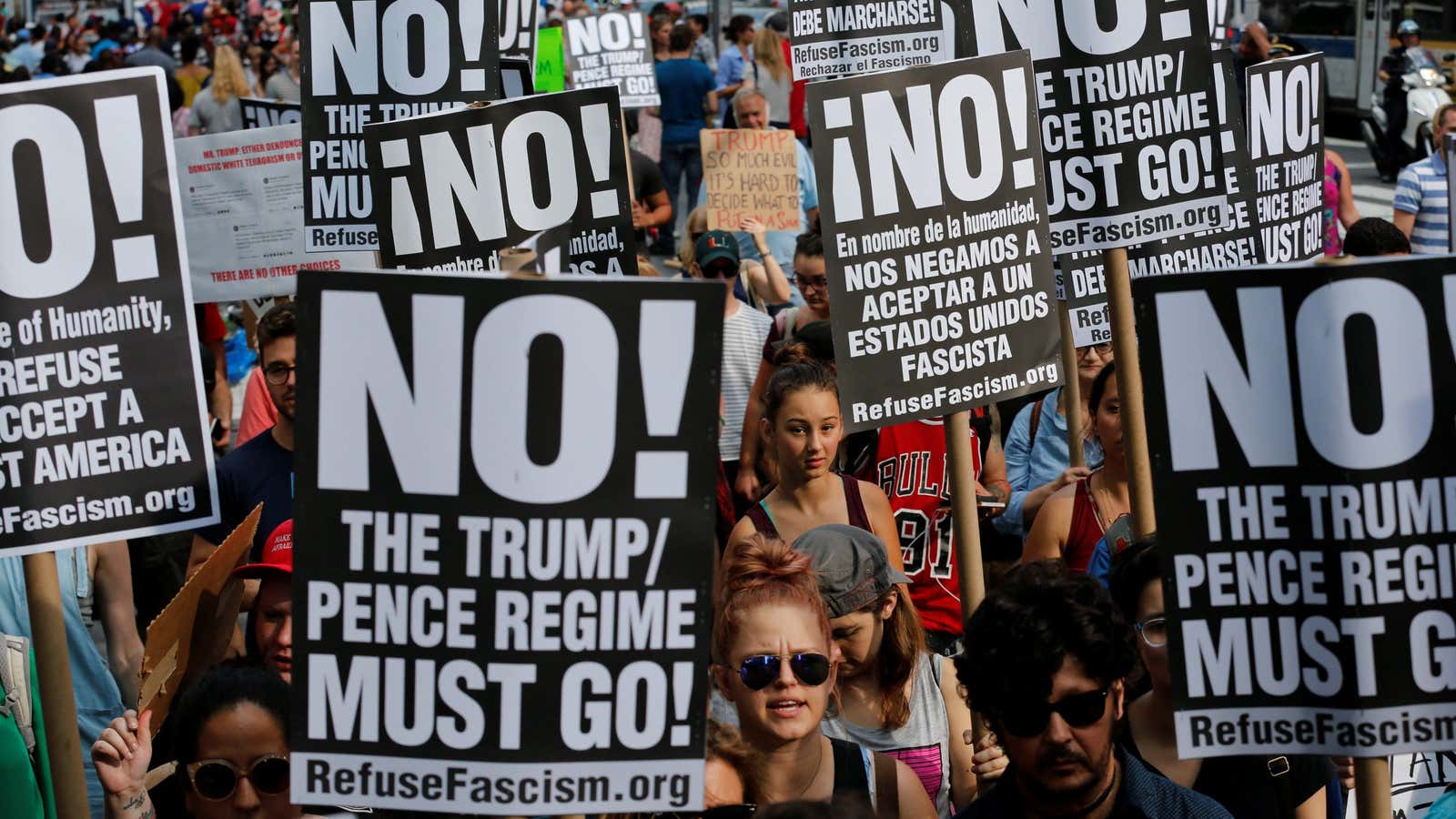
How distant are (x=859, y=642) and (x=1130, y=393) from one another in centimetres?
96

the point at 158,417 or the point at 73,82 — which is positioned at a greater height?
the point at 73,82

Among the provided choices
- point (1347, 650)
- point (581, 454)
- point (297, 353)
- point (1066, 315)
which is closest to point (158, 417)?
point (297, 353)

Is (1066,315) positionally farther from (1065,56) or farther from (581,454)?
(581,454)

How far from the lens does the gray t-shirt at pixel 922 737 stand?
4.71m

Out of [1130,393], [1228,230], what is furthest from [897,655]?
[1228,230]

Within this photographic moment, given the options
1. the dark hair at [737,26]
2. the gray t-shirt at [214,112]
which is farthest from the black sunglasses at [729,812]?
the dark hair at [737,26]

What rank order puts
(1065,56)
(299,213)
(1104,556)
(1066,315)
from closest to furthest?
(1104,556)
(1065,56)
(1066,315)
(299,213)

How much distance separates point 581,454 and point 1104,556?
2.11m

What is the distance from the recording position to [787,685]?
4195 millimetres

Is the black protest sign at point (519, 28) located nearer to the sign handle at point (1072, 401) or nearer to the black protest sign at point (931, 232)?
the sign handle at point (1072, 401)

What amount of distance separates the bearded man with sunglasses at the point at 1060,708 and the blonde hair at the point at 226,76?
533 inches

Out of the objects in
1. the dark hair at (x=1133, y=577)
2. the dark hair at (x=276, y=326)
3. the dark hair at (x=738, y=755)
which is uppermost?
the dark hair at (x=276, y=326)

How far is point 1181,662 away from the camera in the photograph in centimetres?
353

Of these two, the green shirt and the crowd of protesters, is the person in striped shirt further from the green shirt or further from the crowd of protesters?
the green shirt
